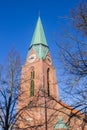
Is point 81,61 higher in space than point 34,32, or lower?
lower

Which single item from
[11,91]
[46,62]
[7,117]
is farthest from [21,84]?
[46,62]

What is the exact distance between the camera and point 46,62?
41.2 metres

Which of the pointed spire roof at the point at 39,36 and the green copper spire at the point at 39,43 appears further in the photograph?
the pointed spire roof at the point at 39,36

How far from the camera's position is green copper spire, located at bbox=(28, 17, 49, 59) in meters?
42.8

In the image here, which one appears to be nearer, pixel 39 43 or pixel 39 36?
pixel 39 43

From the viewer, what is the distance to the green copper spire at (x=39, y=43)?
4282 centimetres

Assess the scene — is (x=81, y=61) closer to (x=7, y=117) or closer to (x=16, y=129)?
(x=7, y=117)

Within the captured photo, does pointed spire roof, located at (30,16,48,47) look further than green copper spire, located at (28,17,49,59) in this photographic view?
Yes

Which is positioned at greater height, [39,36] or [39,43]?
[39,36]

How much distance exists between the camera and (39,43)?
145 feet

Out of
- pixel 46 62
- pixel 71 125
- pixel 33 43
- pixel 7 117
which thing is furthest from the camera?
pixel 33 43

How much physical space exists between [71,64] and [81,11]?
1.95 meters

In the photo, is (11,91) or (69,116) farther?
(11,91)

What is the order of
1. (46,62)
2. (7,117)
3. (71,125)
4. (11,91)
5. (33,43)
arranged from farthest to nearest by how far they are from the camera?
(33,43) → (46,62) → (11,91) → (7,117) → (71,125)
